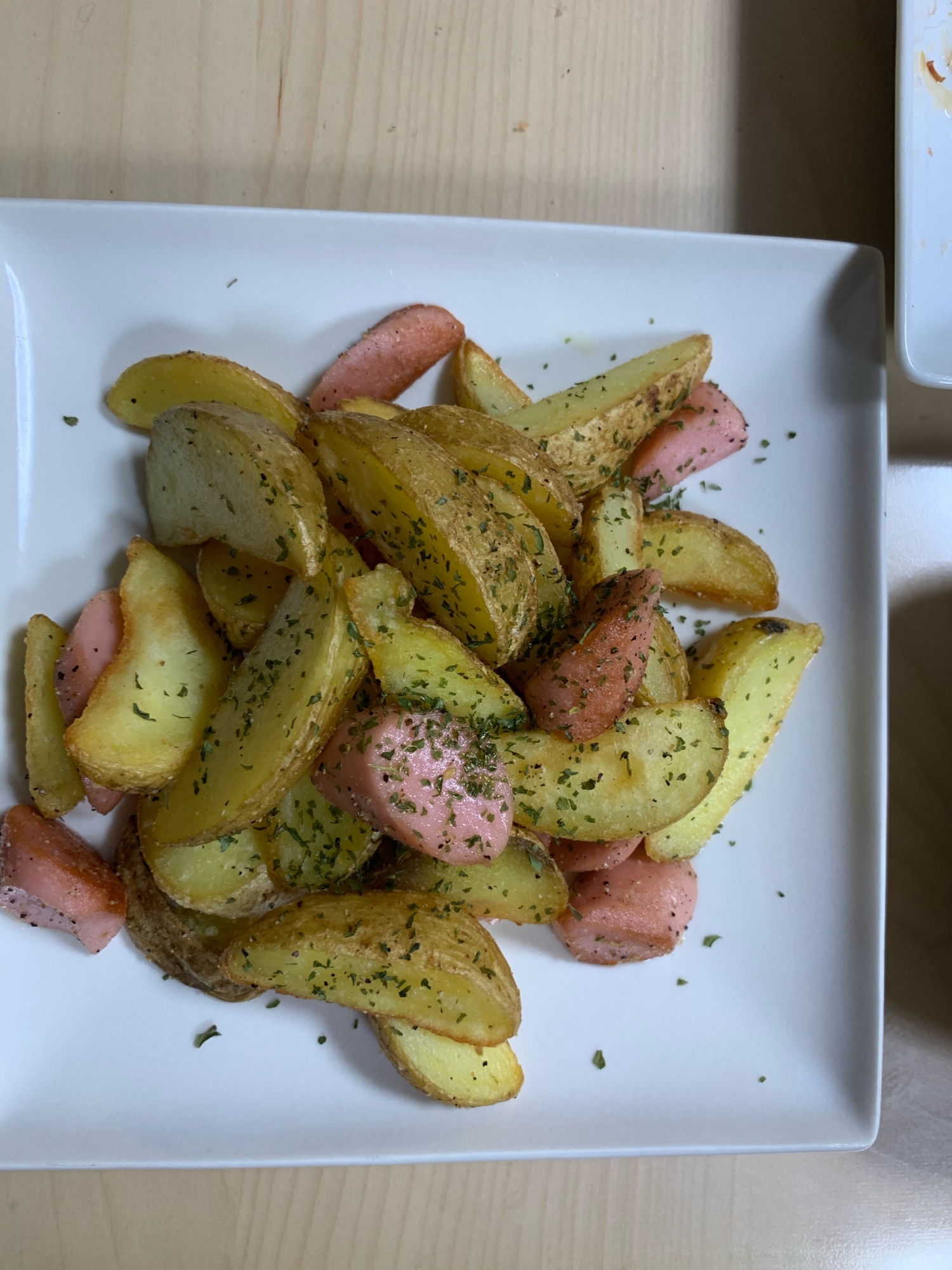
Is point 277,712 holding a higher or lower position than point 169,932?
higher

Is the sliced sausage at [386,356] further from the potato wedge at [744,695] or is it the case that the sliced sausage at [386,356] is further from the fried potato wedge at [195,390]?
the potato wedge at [744,695]

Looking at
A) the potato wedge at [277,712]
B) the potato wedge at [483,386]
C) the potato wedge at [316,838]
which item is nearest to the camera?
the potato wedge at [277,712]

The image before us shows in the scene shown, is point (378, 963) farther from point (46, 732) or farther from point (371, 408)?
point (371, 408)

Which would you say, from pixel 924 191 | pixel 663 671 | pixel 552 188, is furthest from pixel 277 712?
pixel 924 191

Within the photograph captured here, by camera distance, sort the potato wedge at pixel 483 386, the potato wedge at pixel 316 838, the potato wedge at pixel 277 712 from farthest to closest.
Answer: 1. the potato wedge at pixel 483 386
2. the potato wedge at pixel 316 838
3. the potato wedge at pixel 277 712

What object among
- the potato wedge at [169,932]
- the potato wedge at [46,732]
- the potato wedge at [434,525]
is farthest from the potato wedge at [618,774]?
the potato wedge at [46,732]

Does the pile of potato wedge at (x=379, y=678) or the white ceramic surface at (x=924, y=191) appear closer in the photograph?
the pile of potato wedge at (x=379, y=678)

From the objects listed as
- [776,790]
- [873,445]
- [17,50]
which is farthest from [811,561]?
[17,50]

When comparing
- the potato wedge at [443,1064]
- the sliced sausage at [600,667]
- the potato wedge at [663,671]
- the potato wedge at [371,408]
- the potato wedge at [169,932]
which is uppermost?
the potato wedge at [371,408]

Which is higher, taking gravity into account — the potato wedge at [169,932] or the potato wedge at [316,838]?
the potato wedge at [316,838]
